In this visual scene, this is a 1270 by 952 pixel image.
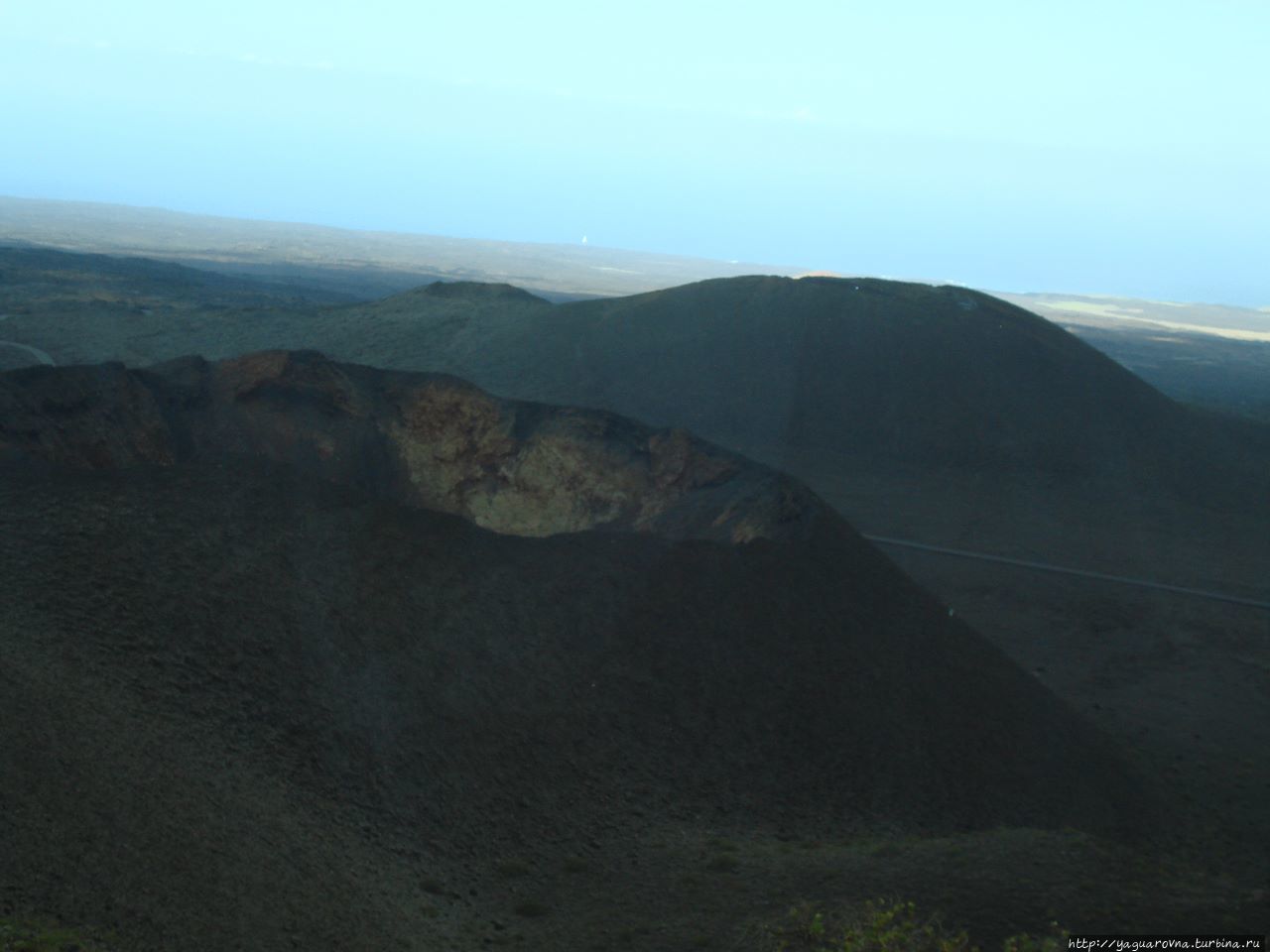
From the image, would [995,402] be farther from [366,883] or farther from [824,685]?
[366,883]

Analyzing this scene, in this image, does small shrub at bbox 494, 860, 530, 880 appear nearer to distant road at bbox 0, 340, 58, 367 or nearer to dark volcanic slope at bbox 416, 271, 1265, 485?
dark volcanic slope at bbox 416, 271, 1265, 485

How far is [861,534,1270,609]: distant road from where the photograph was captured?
81.8 feet

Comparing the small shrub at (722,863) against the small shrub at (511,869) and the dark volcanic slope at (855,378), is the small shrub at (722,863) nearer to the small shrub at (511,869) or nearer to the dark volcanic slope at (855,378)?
the small shrub at (511,869)

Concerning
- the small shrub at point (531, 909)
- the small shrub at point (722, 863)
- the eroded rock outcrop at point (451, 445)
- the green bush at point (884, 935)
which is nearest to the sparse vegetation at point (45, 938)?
the small shrub at point (531, 909)

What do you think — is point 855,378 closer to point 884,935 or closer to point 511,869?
point 511,869

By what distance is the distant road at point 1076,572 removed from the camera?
2494 centimetres

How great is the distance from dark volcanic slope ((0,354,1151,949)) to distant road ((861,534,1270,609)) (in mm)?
11145

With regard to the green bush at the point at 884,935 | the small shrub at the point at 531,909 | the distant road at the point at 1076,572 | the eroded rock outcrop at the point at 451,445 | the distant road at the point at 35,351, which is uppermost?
the eroded rock outcrop at the point at 451,445

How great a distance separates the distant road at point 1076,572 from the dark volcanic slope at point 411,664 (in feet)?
36.6

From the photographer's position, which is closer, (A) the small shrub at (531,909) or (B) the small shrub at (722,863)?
(A) the small shrub at (531,909)

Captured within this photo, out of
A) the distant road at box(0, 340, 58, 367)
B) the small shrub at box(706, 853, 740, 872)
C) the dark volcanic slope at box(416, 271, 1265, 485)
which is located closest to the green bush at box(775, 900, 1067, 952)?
the small shrub at box(706, 853, 740, 872)

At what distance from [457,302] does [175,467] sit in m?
39.6

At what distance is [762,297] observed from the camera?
44531 mm

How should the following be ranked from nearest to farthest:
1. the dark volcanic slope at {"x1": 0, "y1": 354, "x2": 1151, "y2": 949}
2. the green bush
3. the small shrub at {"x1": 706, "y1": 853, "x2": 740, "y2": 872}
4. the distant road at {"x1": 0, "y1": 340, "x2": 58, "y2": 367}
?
1. the green bush
2. the dark volcanic slope at {"x1": 0, "y1": 354, "x2": 1151, "y2": 949}
3. the small shrub at {"x1": 706, "y1": 853, "x2": 740, "y2": 872}
4. the distant road at {"x1": 0, "y1": 340, "x2": 58, "y2": 367}
